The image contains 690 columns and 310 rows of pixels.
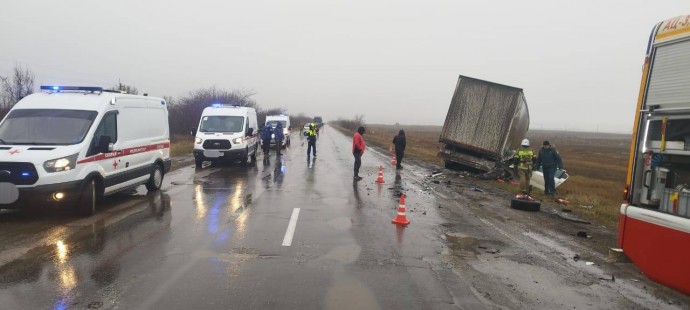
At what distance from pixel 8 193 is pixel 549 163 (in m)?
12.7

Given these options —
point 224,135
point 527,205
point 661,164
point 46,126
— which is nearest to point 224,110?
point 224,135

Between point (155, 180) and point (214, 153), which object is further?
point (214, 153)

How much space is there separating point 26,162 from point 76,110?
1548 mm

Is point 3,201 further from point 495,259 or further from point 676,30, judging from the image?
point 676,30

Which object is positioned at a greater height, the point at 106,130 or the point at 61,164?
the point at 106,130

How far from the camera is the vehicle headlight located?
7441 mm

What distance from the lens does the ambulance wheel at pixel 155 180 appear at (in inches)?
437

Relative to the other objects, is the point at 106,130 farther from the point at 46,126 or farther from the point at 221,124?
the point at 221,124

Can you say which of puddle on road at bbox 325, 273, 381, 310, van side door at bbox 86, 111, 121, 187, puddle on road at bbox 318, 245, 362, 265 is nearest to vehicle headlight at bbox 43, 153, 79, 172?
van side door at bbox 86, 111, 121, 187

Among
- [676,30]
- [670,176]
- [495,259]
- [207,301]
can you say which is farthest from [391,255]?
[676,30]

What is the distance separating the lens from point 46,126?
27.1 ft

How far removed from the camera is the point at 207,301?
437 cm

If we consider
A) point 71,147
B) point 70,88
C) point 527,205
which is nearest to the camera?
point 71,147

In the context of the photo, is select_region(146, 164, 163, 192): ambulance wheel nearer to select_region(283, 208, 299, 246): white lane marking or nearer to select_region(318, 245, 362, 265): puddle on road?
select_region(283, 208, 299, 246): white lane marking
